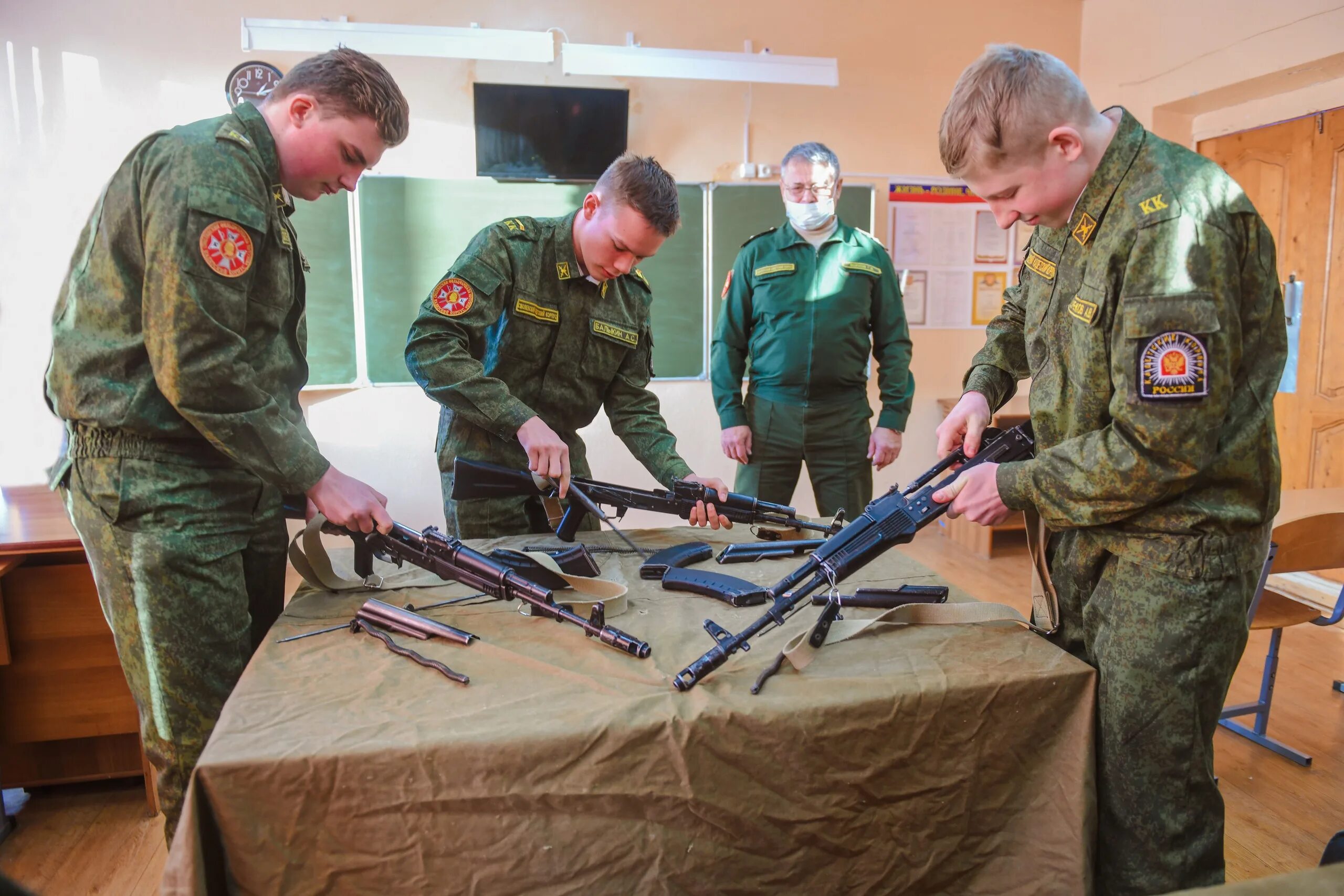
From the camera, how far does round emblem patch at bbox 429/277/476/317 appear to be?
2.14m

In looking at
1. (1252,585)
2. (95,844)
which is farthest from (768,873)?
(95,844)

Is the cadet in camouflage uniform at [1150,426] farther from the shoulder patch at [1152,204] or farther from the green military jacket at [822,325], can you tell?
the green military jacket at [822,325]

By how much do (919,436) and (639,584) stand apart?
416 cm

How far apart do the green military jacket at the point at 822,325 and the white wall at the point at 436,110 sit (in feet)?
5.88

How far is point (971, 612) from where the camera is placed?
4.78ft

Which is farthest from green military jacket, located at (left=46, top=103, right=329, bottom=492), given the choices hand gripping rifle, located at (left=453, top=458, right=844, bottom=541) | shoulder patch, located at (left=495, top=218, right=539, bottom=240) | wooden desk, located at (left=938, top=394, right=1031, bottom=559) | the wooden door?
the wooden door

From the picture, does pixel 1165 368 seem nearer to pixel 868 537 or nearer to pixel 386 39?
pixel 868 537

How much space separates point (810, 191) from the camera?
3.28 metres

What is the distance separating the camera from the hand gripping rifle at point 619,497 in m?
2.05

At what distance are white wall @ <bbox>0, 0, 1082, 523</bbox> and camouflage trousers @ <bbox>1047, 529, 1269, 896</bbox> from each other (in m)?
3.98

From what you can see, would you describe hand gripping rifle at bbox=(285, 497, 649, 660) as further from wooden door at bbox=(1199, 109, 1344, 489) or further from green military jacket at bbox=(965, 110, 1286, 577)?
wooden door at bbox=(1199, 109, 1344, 489)

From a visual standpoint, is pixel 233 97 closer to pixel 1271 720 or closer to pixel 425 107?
pixel 425 107

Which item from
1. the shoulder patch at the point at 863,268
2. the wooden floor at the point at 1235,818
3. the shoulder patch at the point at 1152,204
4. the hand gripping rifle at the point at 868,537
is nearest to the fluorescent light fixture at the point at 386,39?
the shoulder patch at the point at 863,268

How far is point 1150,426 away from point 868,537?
0.49 meters
